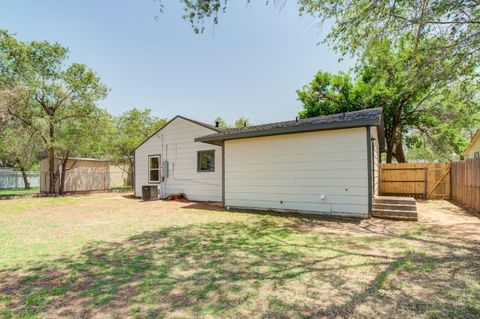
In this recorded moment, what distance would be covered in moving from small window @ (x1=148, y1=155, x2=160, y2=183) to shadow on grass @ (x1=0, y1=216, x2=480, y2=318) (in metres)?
8.13

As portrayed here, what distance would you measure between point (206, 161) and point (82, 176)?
1087 cm

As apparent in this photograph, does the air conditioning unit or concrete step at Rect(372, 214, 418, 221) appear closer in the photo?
concrete step at Rect(372, 214, 418, 221)

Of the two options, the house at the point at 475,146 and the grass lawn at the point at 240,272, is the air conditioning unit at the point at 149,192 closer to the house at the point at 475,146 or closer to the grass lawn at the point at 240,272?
the grass lawn at the point at 240,272

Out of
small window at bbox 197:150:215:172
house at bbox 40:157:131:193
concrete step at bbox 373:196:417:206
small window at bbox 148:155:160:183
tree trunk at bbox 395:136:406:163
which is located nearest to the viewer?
concrete step at bbox 373:196:417:206

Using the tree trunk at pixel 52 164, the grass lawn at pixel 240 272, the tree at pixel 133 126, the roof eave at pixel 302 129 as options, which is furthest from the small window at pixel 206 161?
the tree at pixel 133 126

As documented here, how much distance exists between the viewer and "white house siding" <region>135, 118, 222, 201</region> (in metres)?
10.4

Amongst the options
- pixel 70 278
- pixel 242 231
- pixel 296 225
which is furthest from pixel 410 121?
pixel 70 278

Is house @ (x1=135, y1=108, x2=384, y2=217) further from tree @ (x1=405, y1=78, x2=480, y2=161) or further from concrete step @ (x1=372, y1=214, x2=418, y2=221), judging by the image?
tree @ (x1=405, y1=78, x2=480, y2=161)

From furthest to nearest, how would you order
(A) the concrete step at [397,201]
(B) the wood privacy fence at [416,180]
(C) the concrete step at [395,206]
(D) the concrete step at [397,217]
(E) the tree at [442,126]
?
(E) the tree at [442,126], (B) the wood privacy fence at [416,180], (A) the concrete step at [397,201], (C) the concrete step at [395,206], (D) the concrete step at [397,217]

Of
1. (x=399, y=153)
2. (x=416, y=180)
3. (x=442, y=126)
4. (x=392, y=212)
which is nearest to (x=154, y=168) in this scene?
(x=392, y=212)

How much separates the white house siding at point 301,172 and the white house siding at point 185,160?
6.13 ft

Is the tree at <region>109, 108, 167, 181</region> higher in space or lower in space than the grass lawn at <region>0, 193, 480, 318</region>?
higher

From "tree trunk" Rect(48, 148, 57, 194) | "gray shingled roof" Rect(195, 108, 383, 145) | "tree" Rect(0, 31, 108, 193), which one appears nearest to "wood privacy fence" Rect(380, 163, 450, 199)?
"gray shingled roof" Rect(195, 108, 383, 145)

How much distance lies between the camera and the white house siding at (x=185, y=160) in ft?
34.1
